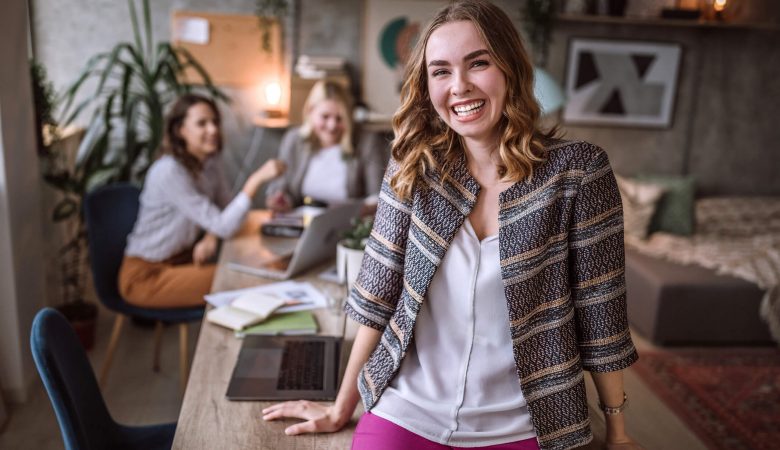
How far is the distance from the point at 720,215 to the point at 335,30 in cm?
289

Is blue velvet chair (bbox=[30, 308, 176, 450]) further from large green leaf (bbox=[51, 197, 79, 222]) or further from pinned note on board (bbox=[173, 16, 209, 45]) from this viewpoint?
pinned note on board (bbox=[173, 16, 209, 45])

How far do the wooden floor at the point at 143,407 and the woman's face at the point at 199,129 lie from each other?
1017 millimetres

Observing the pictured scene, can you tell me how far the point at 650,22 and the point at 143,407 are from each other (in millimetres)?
3833

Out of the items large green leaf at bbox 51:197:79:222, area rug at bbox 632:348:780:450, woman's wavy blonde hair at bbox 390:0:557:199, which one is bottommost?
area rug at bbox 632:348:780:450

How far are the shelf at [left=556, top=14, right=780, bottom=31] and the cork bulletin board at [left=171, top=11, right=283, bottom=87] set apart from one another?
6.26 feet

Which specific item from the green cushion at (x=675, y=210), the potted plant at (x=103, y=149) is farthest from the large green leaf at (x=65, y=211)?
the green cushion at (x=675, y=210)

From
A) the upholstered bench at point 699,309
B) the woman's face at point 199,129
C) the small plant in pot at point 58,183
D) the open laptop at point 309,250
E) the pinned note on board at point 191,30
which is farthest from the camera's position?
the pinned note on board at point 191,30

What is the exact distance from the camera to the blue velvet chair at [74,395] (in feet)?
4.11

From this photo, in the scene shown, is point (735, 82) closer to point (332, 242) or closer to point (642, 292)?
point (642, 292)

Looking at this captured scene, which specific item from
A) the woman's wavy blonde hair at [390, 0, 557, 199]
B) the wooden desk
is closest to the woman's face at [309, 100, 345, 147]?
the wooden desk

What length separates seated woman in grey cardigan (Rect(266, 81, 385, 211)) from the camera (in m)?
3.48

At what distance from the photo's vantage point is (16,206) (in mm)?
2707

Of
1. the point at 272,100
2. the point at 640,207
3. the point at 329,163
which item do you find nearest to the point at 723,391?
the point at 640,207

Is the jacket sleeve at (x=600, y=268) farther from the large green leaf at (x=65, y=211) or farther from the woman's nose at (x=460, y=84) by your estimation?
the large green leaf at (x=65, y=211)
